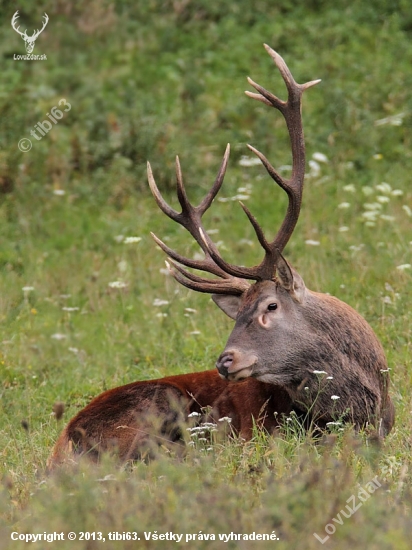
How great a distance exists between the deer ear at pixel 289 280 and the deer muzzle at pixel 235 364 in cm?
46

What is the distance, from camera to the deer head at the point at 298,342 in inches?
234

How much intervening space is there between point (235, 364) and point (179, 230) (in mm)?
4625

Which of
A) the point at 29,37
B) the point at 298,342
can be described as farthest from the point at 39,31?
the point at 298,342

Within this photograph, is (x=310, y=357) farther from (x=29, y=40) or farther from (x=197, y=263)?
(x=29, y=40)

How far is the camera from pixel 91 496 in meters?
3.95

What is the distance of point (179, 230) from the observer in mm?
10312

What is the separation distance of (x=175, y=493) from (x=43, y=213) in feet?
22.8

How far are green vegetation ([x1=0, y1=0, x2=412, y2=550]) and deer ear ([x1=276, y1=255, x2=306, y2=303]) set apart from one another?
886 mm

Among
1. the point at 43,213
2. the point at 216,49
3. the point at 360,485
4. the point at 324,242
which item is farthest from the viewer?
the point at 216,49

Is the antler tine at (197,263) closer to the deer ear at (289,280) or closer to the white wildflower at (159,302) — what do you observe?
the deer ear at (289,280)

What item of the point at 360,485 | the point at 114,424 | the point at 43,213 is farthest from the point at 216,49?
the point at 360,485

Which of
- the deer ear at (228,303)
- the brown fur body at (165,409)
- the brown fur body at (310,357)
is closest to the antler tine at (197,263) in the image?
the deer ear at (228,303)

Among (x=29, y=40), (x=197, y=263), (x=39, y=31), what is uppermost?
(x=39, y=31)

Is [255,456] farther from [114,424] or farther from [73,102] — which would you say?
[73,102]
